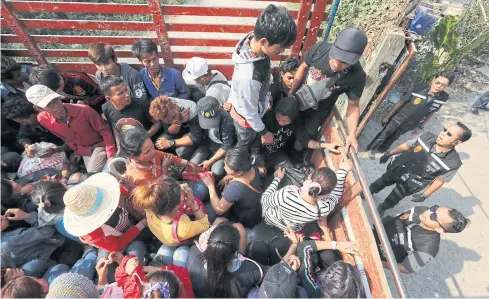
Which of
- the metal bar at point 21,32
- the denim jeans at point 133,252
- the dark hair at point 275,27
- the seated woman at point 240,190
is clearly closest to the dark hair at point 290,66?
the dark hair at point 275,27

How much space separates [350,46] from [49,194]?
3204mm

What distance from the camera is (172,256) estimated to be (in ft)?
9.36

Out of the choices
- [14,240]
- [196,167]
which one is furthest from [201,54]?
[14,240]

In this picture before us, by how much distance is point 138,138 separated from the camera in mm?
2818

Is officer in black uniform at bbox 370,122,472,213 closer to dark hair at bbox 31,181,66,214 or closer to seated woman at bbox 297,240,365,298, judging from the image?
seated woman at bbox 297,240,365,298

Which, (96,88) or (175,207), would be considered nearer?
(175,207)

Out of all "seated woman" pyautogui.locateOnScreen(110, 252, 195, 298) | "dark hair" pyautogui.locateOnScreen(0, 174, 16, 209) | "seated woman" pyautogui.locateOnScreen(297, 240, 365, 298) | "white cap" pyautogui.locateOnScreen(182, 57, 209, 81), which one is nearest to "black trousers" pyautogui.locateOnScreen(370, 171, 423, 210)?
"seated woman" pyautogui.locateOnScreen(297, 240, 365, 298)

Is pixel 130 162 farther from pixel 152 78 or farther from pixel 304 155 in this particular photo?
pixel 304 155

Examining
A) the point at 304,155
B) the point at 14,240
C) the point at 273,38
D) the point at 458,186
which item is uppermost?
the point at 273,38

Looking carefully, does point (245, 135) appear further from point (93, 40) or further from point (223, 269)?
point (93, 40)

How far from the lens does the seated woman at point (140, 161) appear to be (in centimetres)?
282

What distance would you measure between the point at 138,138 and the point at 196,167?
1.05 m

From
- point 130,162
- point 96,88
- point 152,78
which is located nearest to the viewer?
point 130,162

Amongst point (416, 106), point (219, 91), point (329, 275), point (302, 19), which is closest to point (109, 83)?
point (219, 91)
